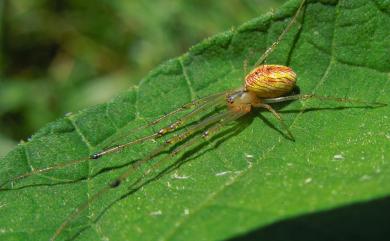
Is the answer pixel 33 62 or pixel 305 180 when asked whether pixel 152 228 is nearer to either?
pixel 305 180

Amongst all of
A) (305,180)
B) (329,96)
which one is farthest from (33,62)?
(305,180)

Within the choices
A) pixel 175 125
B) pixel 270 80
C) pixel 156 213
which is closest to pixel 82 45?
pixel 175 125

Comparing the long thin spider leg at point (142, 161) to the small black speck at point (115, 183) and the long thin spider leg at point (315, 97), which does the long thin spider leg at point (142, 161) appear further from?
the long thin spider leg at point (315, 97)

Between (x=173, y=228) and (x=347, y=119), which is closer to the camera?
(x=173, y=228)

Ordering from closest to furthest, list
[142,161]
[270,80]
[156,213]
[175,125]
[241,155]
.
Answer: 1. [156,213]
2. [241,155]
3. [142,161]
4. [175,125]
5. [270,80]

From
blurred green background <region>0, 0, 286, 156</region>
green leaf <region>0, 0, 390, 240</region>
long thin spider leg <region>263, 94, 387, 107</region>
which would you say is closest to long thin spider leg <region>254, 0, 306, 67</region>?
green leaf <region>0, 0, 390, 240</region>

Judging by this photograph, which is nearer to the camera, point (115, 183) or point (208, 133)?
point (115, 183)

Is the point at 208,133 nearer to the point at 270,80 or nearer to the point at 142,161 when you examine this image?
the point at 142,161
